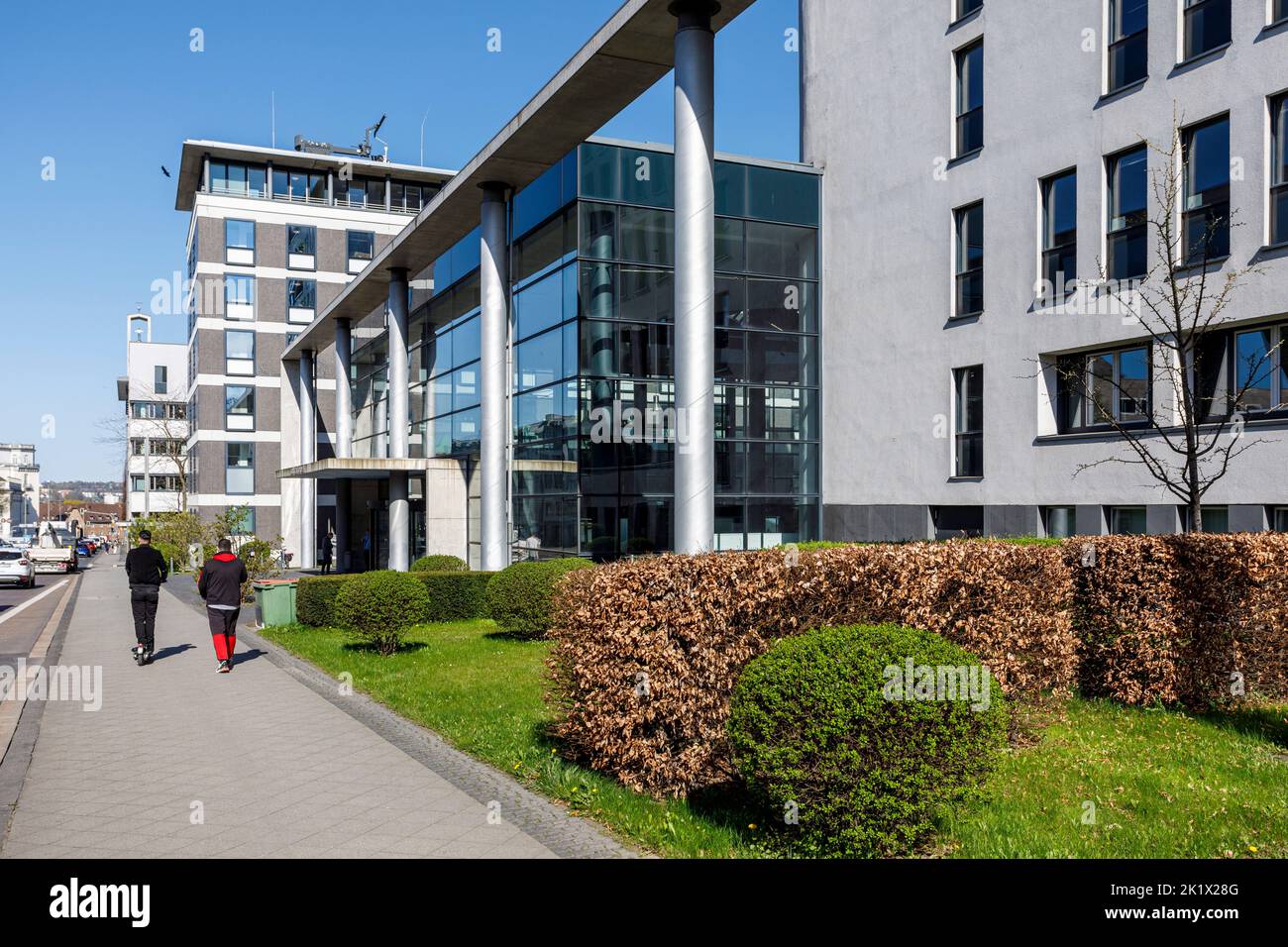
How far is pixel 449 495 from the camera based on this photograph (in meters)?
25.8

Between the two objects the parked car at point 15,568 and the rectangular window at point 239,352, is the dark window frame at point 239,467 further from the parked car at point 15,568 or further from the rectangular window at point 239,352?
the parked car at point 15,568

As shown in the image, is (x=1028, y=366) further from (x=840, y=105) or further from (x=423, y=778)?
(x=423, y=778)

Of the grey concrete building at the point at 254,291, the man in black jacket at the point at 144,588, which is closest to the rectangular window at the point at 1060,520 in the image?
the man in black jacket at the point at 144,588

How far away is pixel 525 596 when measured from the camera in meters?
15.4

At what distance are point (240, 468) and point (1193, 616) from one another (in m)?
52.7

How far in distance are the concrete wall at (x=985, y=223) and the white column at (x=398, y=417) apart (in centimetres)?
1278

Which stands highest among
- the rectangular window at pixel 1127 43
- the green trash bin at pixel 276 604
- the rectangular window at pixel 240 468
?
the rectangular window at pixel 1127 43

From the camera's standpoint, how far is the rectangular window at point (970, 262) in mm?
19766

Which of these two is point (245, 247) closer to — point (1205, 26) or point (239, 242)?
point (239, 242)

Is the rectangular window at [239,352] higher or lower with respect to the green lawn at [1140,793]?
higher

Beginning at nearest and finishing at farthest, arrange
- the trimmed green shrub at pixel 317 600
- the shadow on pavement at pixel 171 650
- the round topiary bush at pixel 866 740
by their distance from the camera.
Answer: the round topiary bush at pixel 866 740 → the shadow on pavement at pixel 171 650 → the trimmed green shrub at pixel 317 600

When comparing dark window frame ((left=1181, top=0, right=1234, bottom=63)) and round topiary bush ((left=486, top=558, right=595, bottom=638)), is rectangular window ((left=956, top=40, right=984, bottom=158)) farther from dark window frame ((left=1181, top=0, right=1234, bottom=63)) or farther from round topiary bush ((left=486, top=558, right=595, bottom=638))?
round topiary bush ((left=486, top=558, right=595, bottom=638))

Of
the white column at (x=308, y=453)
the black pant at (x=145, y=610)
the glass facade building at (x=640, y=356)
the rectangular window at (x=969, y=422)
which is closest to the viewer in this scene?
the black pant at (x=145, y=610)
